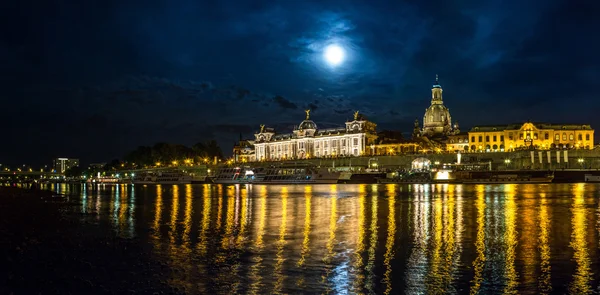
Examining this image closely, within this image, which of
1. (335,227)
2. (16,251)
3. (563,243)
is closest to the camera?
(16,251)

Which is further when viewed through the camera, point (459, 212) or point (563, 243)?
point (459, 212)

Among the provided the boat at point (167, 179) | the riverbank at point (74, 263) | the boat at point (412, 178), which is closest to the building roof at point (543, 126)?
the boat at point (412, 178)

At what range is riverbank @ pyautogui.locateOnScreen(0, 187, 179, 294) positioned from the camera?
1392cm

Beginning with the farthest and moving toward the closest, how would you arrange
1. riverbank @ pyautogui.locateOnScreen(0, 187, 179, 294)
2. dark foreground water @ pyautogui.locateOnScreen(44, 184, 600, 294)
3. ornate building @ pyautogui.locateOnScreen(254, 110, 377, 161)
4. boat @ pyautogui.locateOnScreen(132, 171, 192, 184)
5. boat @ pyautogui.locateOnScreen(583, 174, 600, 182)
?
ornate building @ pyautogui.locateOnScreen(254, 110, 377, 161) → boat @ pyautogui.locateOnScreen(132, 171, 192, 184) → boat @ pyautogui.locateOnScreen(583, 174, 600, 182) → dark foreground water @ pyautogui.locateOnScreen(44, 184, 600, 294) → riverbank @ pyautogui.locateOnScreen(0, 187, 179, 294)

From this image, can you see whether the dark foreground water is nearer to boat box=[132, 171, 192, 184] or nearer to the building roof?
boat box=[132, 171, 192, 184]

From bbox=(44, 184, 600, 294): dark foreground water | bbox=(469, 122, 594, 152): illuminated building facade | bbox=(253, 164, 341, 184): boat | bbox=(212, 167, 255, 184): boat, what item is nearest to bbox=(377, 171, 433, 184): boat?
bbox=(253, 164, 341, 184): boat

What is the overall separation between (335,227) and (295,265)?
34.3 feet

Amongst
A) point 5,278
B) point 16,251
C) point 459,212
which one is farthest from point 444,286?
point 459,212

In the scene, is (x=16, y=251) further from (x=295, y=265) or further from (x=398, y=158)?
(x=398, y=158)

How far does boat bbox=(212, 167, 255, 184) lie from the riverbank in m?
98.3

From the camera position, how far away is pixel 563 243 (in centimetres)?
2084

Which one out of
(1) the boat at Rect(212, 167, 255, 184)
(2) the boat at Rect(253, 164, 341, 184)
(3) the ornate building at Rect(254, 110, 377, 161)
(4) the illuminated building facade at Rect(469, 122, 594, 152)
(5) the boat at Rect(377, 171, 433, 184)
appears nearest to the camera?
(5) the boat at Rect(377, 171, 433, 184)

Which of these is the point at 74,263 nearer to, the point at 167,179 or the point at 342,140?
the point at 167,179

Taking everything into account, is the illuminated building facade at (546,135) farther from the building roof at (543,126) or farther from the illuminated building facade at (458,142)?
the illuminated building facade at (458,142)
